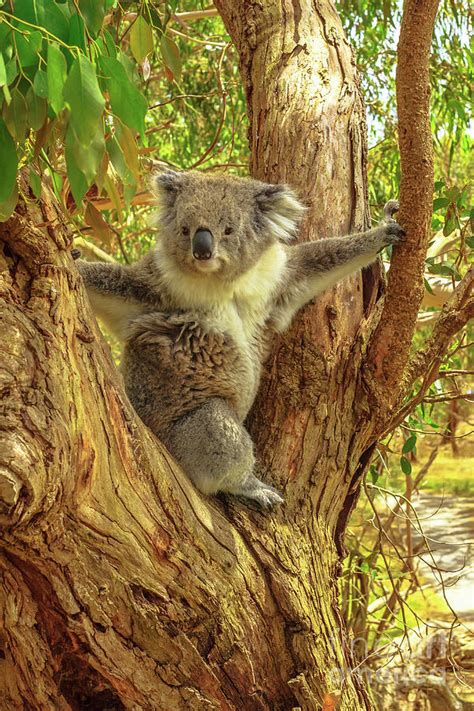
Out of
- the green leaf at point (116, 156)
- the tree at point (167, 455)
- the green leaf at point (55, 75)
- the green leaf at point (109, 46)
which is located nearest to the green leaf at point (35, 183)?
the tree at point (167, 455)

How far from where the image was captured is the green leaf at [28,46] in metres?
1.41

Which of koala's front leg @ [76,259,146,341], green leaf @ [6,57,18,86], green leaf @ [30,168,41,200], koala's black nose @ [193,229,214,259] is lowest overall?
koala's front leg @ [76,259,146,341]

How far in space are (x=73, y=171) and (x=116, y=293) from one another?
1495mm

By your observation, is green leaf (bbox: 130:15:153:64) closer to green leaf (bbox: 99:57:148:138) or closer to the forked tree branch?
green leaf (bbox: 99:57:148:138)

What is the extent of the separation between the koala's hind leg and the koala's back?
5 centimetres

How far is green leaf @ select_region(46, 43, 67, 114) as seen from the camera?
4.48ft

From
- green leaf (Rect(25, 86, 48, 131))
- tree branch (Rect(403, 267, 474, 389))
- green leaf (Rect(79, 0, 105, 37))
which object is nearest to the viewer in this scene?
green leaf (Rect(25, 86, 48, 131))

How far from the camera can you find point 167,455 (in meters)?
2.33

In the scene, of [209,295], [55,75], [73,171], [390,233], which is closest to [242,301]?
[209,295]

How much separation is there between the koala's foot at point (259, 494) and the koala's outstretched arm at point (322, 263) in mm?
623

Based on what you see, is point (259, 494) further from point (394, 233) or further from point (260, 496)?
point (394, 233)

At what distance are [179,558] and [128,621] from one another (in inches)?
8.4

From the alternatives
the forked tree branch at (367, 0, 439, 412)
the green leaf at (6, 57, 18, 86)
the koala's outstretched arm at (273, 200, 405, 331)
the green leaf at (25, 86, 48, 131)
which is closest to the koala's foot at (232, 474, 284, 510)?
the forked tree branch at (367, 0, 439, 412)

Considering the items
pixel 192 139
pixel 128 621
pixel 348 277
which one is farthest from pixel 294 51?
pixel 192 139
